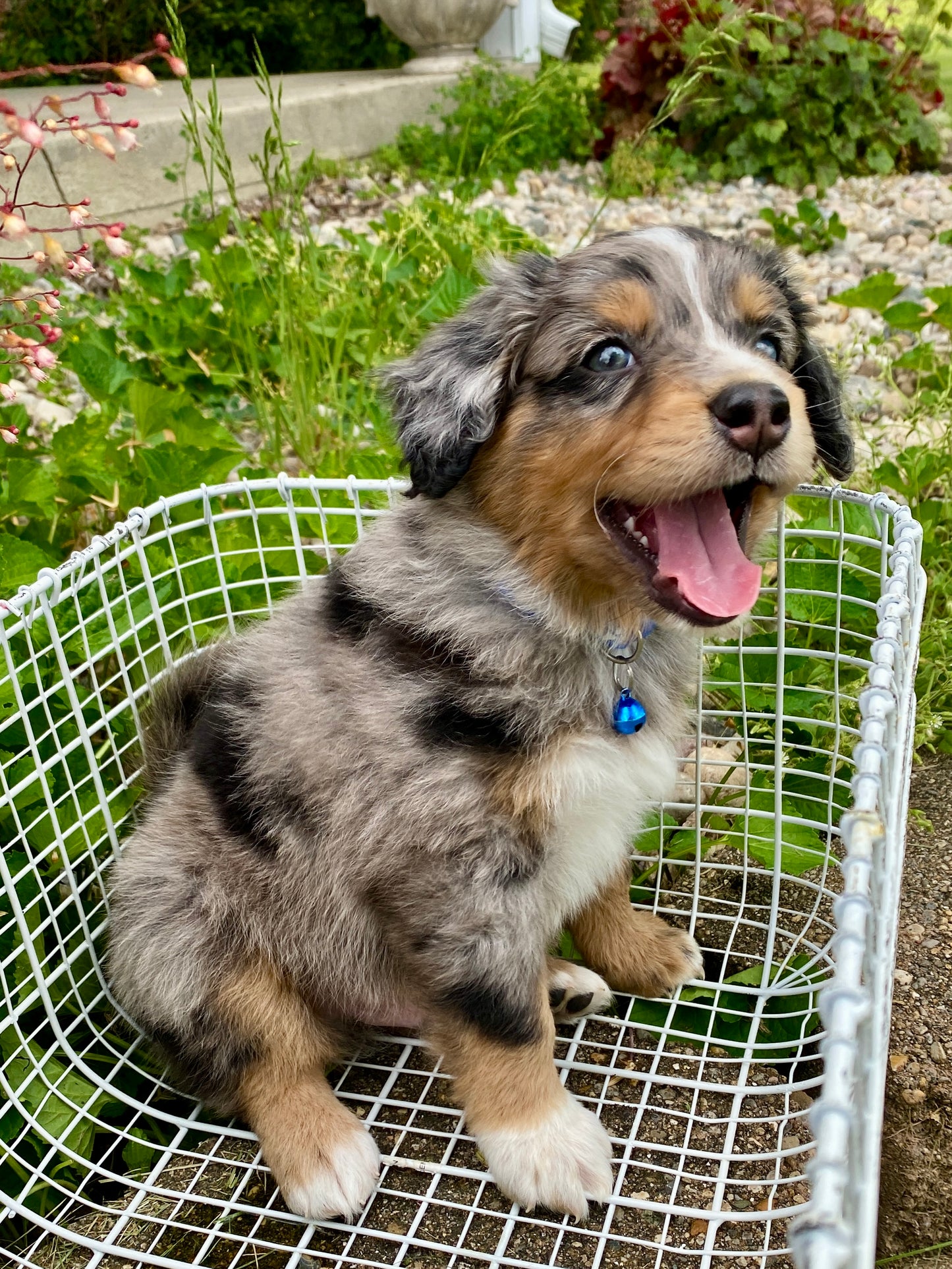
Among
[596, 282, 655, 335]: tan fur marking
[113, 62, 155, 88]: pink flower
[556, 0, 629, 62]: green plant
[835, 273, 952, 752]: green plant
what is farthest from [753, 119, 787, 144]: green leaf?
[113, 62, 155, 88]: pink flower

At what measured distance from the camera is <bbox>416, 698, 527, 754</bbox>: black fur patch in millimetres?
1877

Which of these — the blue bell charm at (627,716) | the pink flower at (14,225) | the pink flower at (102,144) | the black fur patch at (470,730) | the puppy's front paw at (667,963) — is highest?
the pink flower at (102,144)

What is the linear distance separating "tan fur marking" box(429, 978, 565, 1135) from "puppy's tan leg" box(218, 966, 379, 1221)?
9.2 inches

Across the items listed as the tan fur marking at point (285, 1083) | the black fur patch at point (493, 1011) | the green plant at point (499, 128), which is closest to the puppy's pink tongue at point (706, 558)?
the black fur patch at point (493, 1011)

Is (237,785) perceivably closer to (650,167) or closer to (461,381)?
(461,381)

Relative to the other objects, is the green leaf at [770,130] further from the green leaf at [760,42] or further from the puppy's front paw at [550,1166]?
the puppy's front paw at [550,1166]

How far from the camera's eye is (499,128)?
26.2 ft

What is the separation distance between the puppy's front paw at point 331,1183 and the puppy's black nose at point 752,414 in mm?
1386

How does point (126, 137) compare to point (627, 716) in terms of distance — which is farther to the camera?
point (627, 716)

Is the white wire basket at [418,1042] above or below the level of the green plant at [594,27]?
below

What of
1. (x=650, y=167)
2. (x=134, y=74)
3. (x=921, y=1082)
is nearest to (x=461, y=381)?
(x=134, y=74)

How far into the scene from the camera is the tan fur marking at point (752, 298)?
1.96 metres

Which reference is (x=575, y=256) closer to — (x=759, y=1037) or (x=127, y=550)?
(x=127, y=550)

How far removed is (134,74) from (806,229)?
211 inches
